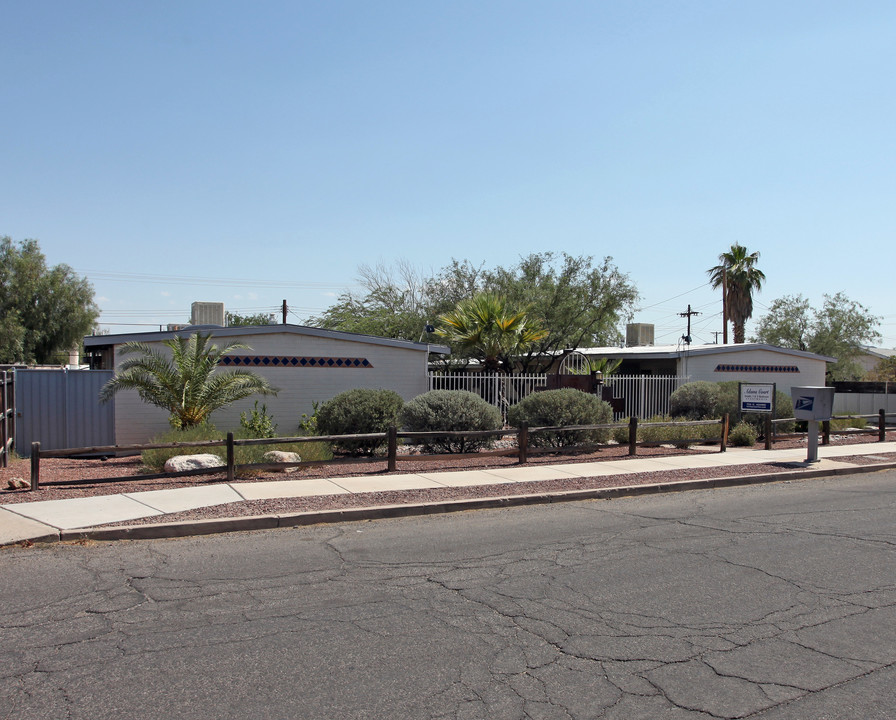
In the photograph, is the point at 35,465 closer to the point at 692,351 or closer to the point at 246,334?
the point at 246,334

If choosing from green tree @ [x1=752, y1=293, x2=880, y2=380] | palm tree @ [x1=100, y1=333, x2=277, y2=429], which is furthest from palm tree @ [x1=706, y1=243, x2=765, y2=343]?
palm tree @ [x1=100, y1=333, x2=277, y2=429]

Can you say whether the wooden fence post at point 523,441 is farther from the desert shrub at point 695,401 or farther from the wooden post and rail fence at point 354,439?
the desert shrub at point 695,401

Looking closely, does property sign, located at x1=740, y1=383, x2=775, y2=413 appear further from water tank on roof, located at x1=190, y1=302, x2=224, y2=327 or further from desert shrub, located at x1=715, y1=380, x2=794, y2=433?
water tank on roof, located at x1=190, y1=302, x2=224, y2=327

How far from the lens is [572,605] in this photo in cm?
591

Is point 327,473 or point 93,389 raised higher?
point 93,389

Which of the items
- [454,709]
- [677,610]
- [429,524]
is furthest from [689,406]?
[454,709]

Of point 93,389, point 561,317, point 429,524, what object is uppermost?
point 561,317

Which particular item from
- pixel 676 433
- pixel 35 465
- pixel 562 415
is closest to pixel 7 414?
pixel 35 465

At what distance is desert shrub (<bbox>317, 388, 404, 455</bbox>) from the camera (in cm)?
1501

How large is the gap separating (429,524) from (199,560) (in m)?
2.89

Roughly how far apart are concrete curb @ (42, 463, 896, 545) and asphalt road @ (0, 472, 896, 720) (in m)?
0.28

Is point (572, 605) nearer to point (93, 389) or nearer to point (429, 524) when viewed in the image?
point (429, 524)

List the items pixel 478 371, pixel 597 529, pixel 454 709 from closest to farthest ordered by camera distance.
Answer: pixel 454 709
pixel 597 529
pixel 478 371

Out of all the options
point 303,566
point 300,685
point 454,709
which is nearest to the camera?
point 454,709
